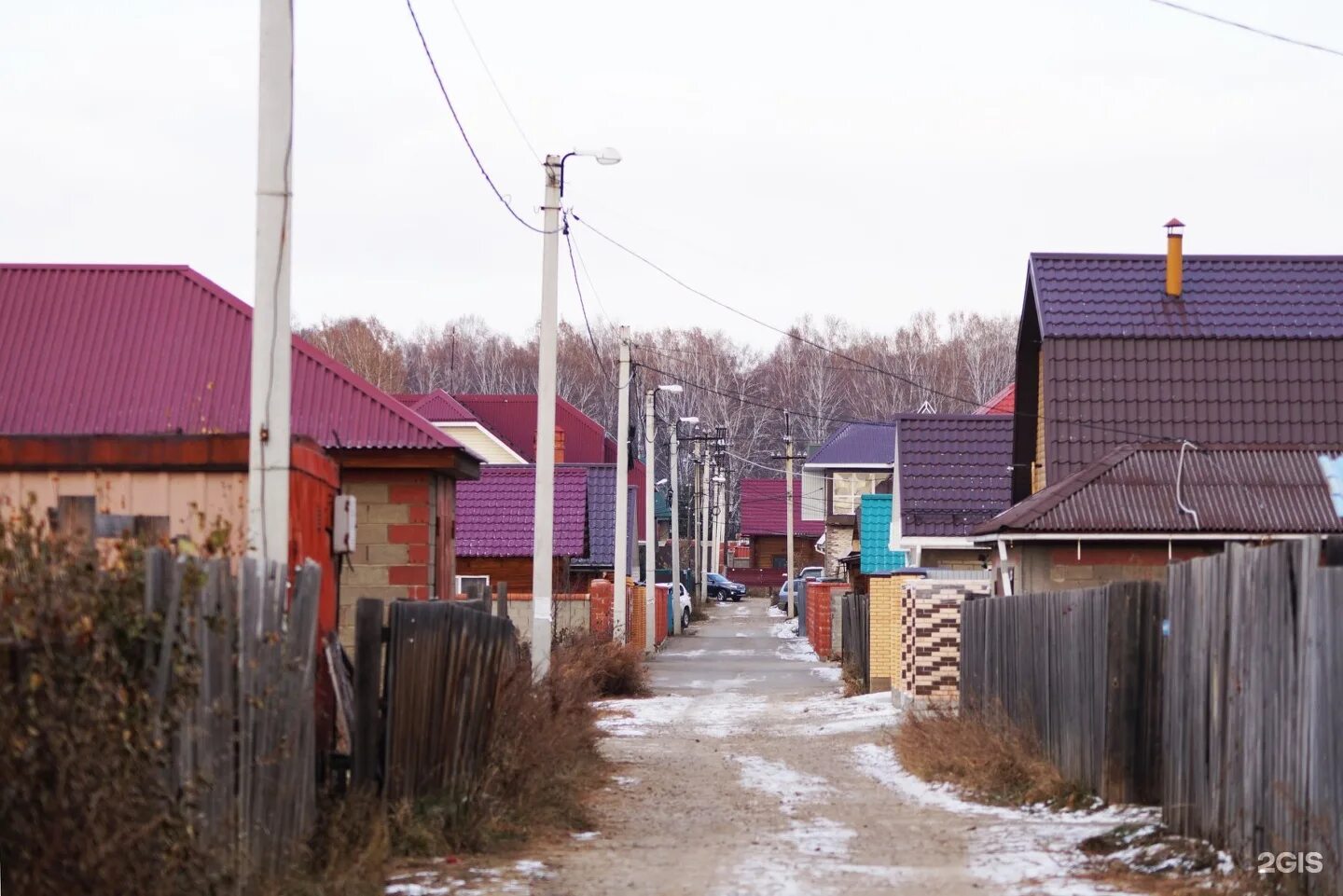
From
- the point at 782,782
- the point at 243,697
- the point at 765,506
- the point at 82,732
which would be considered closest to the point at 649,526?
the point at 782,782

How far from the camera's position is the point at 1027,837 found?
1080 cm

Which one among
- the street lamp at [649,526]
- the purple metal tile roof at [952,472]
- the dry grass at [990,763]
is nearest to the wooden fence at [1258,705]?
the dry grass at [990,763]

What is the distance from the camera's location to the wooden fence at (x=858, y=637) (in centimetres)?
2741

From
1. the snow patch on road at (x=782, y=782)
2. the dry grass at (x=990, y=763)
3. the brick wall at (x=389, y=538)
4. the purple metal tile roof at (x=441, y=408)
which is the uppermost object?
the purple metal tile roof at (x=441, y=408)

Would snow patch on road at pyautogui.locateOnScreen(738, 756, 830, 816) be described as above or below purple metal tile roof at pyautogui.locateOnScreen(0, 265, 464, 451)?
below

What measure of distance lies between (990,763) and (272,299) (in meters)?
7.01

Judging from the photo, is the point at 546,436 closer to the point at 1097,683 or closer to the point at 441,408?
the point at 1097,683

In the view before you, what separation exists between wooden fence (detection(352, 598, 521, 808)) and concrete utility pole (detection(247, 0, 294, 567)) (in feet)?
2.43

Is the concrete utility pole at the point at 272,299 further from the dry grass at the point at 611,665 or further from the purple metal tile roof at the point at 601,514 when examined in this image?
the purple metal tile roof at the point at 601,514

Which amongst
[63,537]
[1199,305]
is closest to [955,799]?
[63,537]

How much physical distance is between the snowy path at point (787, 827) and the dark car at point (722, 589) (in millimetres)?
61922

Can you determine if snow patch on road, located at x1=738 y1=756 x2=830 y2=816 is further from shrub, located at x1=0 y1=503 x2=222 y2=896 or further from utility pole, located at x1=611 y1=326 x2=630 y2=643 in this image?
utility pole, located at x1=611 y1=326 x2=630 y2=643

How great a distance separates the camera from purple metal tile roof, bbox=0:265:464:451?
16219mm

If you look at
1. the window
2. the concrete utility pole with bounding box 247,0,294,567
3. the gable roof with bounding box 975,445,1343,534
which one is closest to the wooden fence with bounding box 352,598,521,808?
the concrete utility pole with bounding box 247,0,294,567
